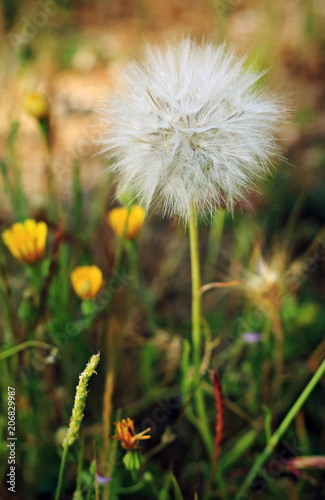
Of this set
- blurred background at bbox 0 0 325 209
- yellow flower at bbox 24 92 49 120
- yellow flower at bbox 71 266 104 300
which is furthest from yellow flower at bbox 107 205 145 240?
blurred background at bbox 0 0 325 209

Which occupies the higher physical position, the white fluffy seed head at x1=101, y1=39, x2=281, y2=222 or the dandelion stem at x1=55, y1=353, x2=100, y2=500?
the white fluffy seed head at x1=101, y1=39, x2=281, y2=222

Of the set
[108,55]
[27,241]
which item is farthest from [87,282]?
[108,55]

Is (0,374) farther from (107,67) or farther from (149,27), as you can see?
(149,27)

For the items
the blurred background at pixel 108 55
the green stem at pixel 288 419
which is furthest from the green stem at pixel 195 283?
the blurred background at pixel 108 55

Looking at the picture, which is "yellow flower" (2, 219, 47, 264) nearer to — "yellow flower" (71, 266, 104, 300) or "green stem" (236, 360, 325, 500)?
"yellow flower" (71, 266, 104, 300)

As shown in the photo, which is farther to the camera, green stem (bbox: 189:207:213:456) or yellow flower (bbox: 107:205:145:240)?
yellow flower (bbox: 107:205:145:240)
